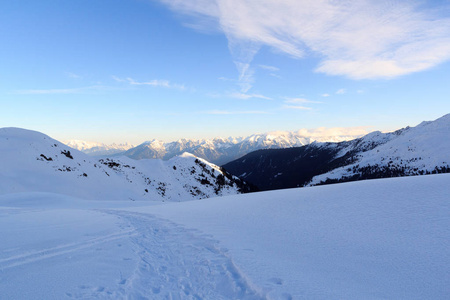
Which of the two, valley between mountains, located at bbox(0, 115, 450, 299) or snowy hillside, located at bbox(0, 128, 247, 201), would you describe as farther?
snowy hillside, located at bbox(0, 128, 247, 201)

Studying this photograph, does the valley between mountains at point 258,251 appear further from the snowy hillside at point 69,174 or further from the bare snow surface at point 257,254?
the snowy hillside at point 69,174

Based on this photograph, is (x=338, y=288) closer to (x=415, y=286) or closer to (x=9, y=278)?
(x=415, y=286)

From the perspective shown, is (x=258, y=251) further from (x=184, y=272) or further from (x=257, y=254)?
(x=184, y=272)

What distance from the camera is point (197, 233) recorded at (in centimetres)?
897

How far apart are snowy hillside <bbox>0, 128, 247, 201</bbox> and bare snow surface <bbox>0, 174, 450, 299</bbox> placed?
33.1m

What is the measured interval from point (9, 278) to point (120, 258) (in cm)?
235

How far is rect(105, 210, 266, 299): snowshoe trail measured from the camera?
4582 mm

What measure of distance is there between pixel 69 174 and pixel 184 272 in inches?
1895

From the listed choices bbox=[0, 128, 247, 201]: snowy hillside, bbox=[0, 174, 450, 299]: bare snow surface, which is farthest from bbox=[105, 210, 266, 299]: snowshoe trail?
bbox=[0, 128, 247, 201]: snowy hillside

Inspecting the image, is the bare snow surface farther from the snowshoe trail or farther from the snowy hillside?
the snowy hillside

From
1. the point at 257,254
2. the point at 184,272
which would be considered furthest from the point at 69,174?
the point at 257,254

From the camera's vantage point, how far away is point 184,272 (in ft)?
18.5

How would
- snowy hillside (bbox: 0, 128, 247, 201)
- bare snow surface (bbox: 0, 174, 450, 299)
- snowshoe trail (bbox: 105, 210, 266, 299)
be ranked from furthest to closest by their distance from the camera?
snowy hillside (bbox: 0, 128, 247, 201) → snowshoe trail (bbox: 105, 210, 266, 299) → bare snow surface (bbox: 0, 174, 450, 299)

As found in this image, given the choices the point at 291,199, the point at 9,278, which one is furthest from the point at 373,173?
the point at 9,278
